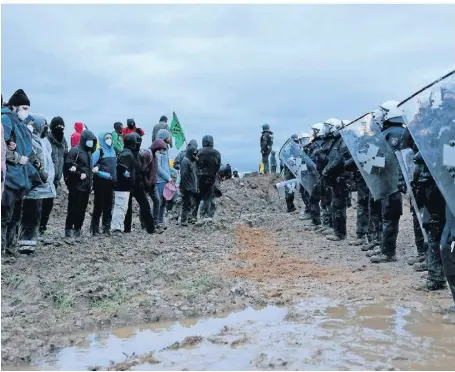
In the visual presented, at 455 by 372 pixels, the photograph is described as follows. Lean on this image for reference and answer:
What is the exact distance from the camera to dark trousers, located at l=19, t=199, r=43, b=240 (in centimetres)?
779

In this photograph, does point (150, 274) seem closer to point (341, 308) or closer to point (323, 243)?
point (341, 308)

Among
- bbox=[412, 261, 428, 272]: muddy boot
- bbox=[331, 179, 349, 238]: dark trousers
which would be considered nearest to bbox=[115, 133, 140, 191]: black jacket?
bbox=[331, 179, 349, 238]: dark trousers

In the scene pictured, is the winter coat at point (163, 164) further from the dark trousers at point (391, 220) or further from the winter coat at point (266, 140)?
the winter coat at point (266, 140)

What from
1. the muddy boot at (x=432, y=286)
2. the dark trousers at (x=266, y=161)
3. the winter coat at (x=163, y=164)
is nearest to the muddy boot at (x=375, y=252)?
the muddy boot at (x=432, y=286)

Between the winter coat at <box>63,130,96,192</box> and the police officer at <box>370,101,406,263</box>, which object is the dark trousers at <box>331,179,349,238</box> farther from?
the winter coat at <box>63,130,96,192</box>

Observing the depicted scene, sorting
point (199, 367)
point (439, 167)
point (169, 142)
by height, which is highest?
point (169, 142)

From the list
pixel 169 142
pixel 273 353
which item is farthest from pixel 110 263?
pixel 169 142

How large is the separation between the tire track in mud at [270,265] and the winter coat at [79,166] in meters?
2.70

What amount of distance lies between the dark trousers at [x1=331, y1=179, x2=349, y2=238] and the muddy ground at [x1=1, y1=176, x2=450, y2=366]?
0.45 m

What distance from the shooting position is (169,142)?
1290 centimetres

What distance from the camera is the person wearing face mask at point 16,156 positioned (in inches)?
266

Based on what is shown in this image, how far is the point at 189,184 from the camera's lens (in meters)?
12.8

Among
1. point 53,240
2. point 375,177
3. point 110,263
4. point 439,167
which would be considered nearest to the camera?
point 439,167

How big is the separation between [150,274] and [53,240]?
310cm
